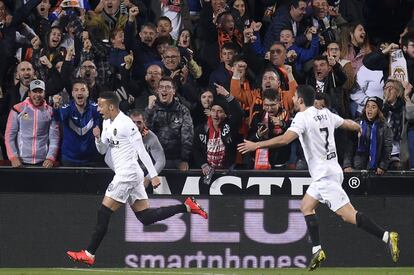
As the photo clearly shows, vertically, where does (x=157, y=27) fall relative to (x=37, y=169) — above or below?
above

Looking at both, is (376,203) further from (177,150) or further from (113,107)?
(113,107)

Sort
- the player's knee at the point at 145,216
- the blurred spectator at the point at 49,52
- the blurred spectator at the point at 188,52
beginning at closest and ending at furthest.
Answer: the player's knee at the point at 145,216, the blurred spectator at the point at 49,52, the blurred spectator at the point at 188,52

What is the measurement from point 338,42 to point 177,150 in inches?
132

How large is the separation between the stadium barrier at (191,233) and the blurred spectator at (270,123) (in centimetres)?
58

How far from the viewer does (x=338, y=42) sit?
17.9m

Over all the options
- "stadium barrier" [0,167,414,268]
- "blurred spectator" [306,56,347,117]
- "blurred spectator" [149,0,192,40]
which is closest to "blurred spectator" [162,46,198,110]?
"blurred spectator" [149,0,192,40]

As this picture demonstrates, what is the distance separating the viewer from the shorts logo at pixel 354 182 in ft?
52.6

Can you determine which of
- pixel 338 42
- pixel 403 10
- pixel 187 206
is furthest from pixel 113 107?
pixel 403 10

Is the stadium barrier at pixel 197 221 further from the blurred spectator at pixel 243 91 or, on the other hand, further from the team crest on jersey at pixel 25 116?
the blurred spectator at pixel 243 91

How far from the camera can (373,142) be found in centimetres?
1593

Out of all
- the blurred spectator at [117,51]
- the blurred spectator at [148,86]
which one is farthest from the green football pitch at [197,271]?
the blurred spectator at [117,51]

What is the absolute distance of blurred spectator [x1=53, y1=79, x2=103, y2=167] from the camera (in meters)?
16.0

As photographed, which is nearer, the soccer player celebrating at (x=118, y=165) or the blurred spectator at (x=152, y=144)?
the soccer player celebrating at (x=118, y=165)

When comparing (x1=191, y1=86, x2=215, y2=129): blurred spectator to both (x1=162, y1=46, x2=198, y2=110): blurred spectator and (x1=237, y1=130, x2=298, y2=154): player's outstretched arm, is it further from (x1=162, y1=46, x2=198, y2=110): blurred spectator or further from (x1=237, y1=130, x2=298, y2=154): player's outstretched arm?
(x1=237, y1=130, x2=298, y2=154): player's outstretched arm
